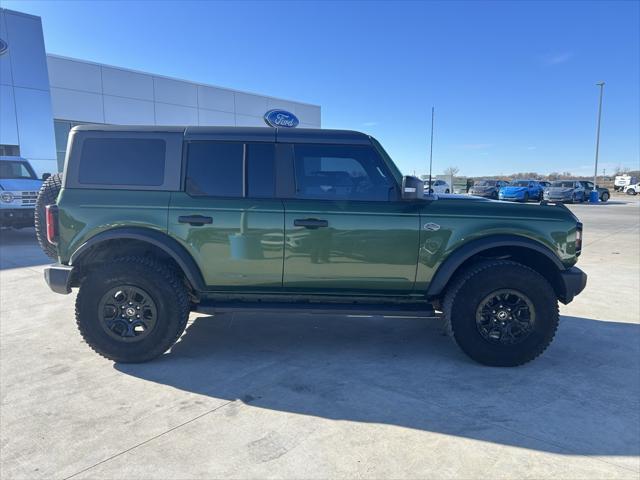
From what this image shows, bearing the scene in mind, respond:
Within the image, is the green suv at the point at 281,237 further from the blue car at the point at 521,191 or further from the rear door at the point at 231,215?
the blue car at the point at 521,191

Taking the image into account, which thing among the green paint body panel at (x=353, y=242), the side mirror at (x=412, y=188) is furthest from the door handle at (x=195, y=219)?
the side mirror at (x=412, y=188)

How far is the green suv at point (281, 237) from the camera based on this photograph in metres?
3.62

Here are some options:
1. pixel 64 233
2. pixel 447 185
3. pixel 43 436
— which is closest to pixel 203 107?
pixel 447 185

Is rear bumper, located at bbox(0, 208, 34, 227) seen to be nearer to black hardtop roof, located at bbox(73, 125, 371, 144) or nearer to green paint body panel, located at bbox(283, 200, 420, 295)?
black hardtop roof, located at bbox(73, 125, 371, 144)

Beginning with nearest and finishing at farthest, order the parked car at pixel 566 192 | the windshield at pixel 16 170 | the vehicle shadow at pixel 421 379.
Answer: the vehicle shadow at pixel 421 379 → the windshield at pixel 16 170 → the parked car at pixel 566 192

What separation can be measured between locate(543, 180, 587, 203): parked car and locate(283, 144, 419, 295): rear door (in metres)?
30.8

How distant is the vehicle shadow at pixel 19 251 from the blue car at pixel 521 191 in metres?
27.6

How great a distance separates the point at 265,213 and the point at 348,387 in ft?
5.29

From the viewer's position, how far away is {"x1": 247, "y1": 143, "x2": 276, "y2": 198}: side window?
3.71 meters

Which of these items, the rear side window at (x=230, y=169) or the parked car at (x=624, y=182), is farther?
the parked car at (x=624, y=182)

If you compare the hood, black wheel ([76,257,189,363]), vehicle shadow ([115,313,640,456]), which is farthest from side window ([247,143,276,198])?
the hood

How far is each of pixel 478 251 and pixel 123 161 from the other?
3.28m

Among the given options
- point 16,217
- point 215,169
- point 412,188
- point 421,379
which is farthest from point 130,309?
point 16,217

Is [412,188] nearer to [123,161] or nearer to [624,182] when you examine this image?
[123,161]
